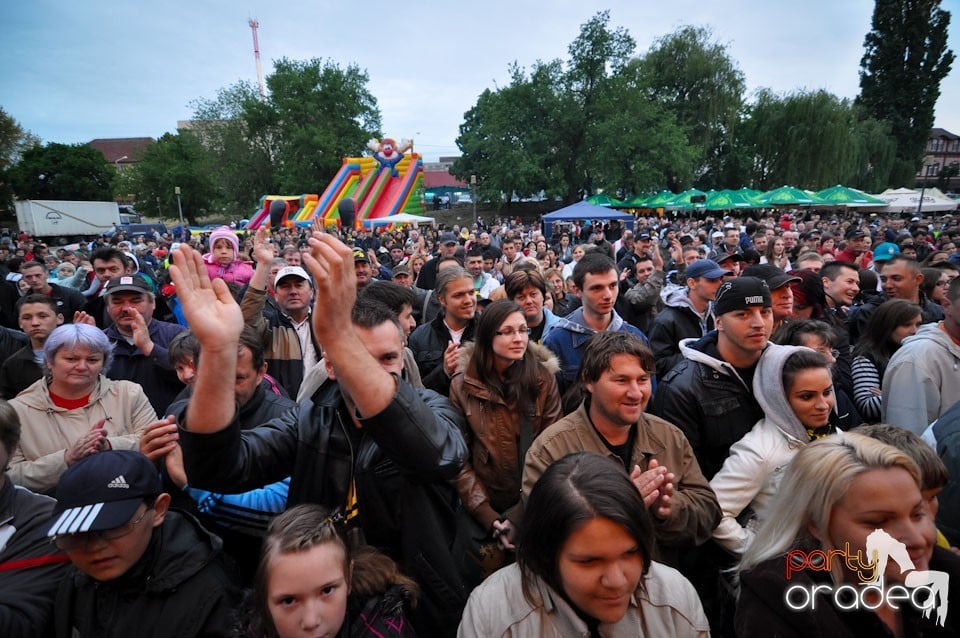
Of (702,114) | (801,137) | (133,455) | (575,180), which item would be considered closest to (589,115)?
(575,180)

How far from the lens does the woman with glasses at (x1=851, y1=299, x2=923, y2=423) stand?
3306mm

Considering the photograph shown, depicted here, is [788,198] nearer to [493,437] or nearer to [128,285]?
[493,437]

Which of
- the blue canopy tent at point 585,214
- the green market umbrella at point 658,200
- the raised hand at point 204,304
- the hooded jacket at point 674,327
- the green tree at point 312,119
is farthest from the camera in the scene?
the green tree at point 312,119

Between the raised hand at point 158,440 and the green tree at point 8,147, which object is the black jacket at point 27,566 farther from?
the green tree at point 8,147

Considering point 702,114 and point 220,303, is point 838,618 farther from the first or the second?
point 702,114

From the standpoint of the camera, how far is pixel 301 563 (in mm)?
1565

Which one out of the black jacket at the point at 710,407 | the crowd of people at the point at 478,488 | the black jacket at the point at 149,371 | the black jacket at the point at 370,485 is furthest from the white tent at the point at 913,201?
the black jacket at the point at 149,371

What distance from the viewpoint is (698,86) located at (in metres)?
37.7

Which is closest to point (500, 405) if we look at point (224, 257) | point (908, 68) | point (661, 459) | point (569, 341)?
point (661, 459)

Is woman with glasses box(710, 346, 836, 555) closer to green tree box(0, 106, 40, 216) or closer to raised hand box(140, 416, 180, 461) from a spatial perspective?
raised hand box(140, 416, 180, 461)

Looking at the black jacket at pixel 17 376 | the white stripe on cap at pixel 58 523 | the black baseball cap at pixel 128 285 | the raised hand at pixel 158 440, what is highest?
the black baseball cap at pixel 128 285

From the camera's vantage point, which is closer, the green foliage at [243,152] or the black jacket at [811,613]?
the black jacket at [811,613]

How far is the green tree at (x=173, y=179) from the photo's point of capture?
170ft

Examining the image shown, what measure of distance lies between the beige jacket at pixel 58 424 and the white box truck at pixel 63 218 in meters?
42.5
